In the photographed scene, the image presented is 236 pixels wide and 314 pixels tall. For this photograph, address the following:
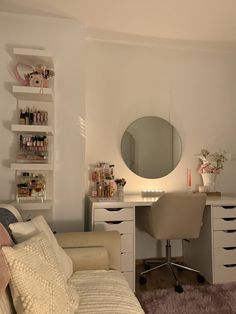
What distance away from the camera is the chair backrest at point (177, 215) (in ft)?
7.06

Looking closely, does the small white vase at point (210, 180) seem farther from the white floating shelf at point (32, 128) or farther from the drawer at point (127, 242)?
the white floating shelf at point (32, 128)

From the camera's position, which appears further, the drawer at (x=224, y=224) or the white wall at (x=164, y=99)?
the white wall at (x=164, y=99)

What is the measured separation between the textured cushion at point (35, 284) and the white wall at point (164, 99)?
1750 millimetres

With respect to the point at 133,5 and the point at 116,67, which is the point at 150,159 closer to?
the point at 116,67

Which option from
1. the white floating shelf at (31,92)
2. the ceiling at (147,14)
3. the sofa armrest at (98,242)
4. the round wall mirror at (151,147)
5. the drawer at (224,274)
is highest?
the ceiling at (147,14)

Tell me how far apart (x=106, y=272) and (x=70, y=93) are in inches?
63.3

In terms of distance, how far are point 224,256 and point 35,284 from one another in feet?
6.26

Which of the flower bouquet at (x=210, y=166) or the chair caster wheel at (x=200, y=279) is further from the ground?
the flower bouquet at (x=210, y=166)

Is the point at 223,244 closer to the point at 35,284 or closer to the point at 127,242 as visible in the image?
the point at 127,242

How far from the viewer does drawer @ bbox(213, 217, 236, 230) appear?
2.34 metres

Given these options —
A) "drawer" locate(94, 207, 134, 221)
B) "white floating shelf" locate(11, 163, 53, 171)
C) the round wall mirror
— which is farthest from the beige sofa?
the round wall mirror

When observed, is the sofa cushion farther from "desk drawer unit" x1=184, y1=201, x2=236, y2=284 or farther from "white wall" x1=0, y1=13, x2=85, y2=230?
"desk drawer unit" x1=184, y1=201, x2=236, y2=284

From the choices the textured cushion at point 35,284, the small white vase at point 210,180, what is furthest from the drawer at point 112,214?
the small white vase at point 210,180

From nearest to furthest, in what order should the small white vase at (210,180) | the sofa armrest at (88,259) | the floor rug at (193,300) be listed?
the sofa armrest at (88,259), the floor rug at (193,300), the small white vase at (210,180)
